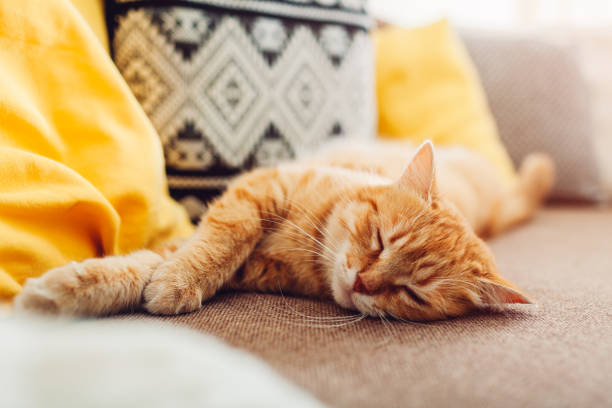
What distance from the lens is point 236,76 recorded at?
1.39 meters

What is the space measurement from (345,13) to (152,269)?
3.78 ft

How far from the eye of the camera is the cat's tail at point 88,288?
75 cm

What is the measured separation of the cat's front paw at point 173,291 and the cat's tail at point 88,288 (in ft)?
0.11

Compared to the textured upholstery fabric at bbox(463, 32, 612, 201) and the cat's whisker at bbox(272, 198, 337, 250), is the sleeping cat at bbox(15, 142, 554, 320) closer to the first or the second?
the cat's whisker at bbox(272, 198, 337, 250)

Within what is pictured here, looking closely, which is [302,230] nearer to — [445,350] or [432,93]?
[445,350]

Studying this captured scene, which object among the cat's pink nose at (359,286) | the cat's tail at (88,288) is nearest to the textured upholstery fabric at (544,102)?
the cat's pink nose at (359,286)

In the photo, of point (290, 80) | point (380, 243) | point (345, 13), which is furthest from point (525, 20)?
point (380, 243)

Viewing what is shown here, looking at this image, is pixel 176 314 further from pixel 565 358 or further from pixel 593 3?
pixel 593 3

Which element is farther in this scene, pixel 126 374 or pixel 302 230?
pixel 302 230

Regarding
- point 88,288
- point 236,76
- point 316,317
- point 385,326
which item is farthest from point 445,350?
point 236,76

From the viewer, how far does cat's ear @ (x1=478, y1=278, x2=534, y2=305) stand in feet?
2.96

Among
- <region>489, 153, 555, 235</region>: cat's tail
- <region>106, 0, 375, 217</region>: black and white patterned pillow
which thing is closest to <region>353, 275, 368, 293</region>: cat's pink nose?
<region>106, 0, 375, 217</region>: black and white patterned pillow

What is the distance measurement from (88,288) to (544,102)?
2.23m

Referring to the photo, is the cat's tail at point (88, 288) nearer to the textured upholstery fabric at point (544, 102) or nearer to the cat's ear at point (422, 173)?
the cat's ear at point (422, 173)
